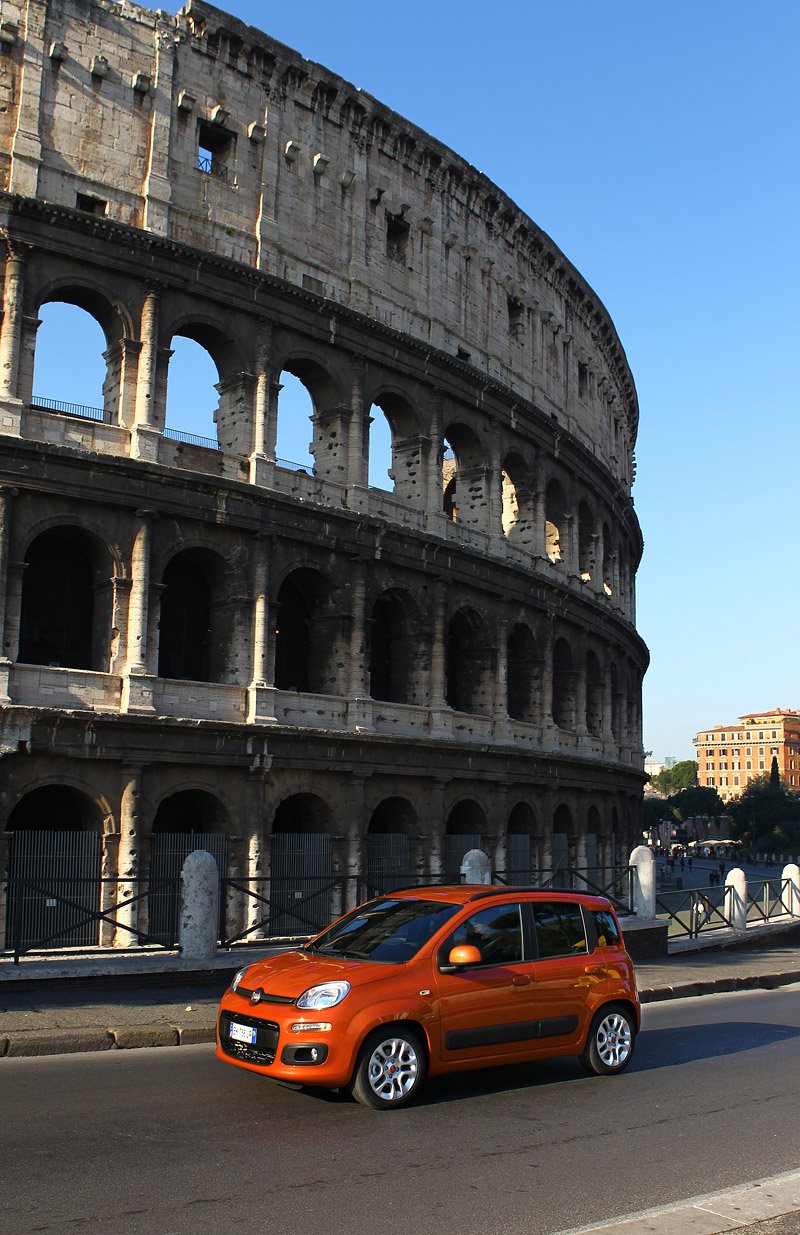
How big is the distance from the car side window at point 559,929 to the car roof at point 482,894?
76mm

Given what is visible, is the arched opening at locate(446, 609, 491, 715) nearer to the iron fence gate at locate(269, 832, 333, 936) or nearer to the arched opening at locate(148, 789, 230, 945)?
the iron fence gate at locate(269, 832, 333, 936)

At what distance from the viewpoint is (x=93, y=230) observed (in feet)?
64.8

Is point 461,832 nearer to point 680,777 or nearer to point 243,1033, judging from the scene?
point 243,1033

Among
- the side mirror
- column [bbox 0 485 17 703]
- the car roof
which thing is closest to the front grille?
the side mirror

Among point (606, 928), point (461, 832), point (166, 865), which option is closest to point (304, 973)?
point (606, 928)

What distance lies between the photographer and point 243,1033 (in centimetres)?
787

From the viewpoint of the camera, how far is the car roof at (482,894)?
351 inches

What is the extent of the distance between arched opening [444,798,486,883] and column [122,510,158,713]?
321 inches

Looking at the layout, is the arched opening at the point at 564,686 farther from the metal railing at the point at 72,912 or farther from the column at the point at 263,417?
the metal railing at the point at 72,912

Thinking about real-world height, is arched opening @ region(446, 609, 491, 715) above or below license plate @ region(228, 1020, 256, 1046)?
above

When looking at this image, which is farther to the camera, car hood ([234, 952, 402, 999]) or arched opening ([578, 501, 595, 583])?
arched opening ([578, 501, 595, 583])

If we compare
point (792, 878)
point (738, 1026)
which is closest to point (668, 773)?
point (792, 878)

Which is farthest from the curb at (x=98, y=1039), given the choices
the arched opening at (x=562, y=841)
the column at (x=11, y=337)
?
the arched opening at (x=562, y=841)

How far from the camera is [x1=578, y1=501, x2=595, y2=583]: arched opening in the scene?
33.2m
